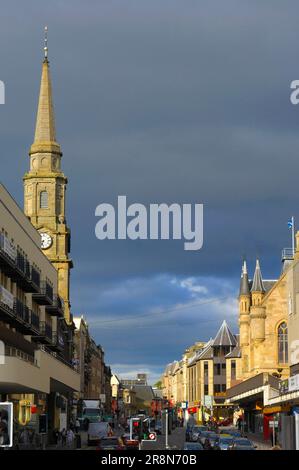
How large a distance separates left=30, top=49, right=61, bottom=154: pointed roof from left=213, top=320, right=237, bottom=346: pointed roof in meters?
64.2

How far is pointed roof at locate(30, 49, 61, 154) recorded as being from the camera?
140000mm

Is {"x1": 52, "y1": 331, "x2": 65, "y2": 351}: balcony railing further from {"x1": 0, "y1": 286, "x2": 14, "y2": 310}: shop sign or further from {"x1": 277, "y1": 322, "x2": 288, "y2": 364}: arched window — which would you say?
{"x1": 277, "y1": 322, "x2": 288, "y2": 364}: arched window

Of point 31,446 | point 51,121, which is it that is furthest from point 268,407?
point 51,121

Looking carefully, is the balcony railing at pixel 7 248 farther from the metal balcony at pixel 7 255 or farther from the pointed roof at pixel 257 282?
the pointed roof at pixel 257 282

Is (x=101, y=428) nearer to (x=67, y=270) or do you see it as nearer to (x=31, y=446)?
(x=31, y=446)

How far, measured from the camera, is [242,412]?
139 metres

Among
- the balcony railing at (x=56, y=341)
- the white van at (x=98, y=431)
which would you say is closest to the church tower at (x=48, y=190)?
the balcony railing at (x=56, y=341)

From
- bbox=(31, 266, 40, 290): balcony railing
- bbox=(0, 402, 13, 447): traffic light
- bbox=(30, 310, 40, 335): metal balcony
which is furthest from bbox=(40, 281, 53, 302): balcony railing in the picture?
bbox=(0, 402, 13, 447): traffic light

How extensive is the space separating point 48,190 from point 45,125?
353 inches

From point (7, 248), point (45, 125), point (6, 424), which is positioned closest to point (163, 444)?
point (7, 248)

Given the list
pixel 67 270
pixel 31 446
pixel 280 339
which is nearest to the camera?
pixel 31 446

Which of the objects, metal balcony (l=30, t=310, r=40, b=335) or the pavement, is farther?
metal balcony (l=30, t=310, r=40, b=335)

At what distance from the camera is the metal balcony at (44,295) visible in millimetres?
80812
